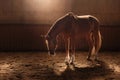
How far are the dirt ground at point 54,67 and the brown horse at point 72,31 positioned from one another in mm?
395

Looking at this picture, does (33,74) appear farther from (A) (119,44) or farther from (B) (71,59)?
(A) (119,44)

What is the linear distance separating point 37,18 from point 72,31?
7.79ft

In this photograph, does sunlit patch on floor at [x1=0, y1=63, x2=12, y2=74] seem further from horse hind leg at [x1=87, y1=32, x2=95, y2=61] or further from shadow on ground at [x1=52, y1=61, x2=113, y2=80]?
horse hind leg at [x1=87, y1=32, x2=95, y2=61]

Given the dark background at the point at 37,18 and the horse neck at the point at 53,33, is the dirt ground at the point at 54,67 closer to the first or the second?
the dark background at the point at 37,18

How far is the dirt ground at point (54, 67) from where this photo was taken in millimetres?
7004

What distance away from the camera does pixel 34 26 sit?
10133 millimetres

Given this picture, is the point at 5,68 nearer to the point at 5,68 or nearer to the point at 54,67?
the point at 5,68

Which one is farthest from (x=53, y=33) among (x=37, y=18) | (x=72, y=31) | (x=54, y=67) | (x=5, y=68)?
(x=37, y=18)

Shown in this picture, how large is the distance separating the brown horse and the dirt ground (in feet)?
1.30

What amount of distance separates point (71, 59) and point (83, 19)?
107cm

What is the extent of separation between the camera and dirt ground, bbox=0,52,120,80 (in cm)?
700

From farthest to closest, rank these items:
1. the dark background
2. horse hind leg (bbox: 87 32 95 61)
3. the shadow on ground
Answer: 1. the dark background
2. horse hind leg (bbox: 87 32 95 61)
3. the shadow on ground

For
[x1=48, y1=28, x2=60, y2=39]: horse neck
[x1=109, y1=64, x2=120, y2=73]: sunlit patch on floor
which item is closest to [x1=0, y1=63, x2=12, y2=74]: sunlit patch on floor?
[x1=48, y1=28, x2=60, y2=39]: horse neck

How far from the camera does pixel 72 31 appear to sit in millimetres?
8062
